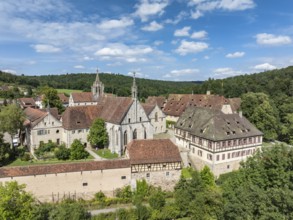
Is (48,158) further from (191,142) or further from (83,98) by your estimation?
(83,98)

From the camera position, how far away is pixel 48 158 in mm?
47406

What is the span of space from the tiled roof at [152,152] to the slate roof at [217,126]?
28.7 ft

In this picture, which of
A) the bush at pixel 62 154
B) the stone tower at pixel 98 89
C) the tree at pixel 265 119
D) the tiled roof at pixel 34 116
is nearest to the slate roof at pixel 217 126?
the tree at pixel 265 119

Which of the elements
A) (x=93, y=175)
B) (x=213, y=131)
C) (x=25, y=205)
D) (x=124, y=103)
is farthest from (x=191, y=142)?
(x=25, y=205)

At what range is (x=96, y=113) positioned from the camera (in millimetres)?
58969

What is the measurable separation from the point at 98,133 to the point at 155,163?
59.3 ft

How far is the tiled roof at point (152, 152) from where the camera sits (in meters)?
38.9

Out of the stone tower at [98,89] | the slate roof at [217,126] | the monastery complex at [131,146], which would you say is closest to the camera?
the monastery complex at [131,146]

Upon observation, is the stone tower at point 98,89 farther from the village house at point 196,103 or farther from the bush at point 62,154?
the bush at point 62,154

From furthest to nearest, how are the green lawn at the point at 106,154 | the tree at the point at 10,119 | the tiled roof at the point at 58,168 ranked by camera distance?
the green lawn at the point at 106,154
the tree at the point at 10,119
the tiled roof at the point at 58,168

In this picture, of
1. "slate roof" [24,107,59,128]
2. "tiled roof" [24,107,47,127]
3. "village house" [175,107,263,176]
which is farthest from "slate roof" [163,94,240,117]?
"tiled roof" [24,107,47,127]

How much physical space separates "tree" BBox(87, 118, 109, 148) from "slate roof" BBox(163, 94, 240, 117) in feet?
104

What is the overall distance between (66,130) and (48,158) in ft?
25.0

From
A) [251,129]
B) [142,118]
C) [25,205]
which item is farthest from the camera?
[142,118]
